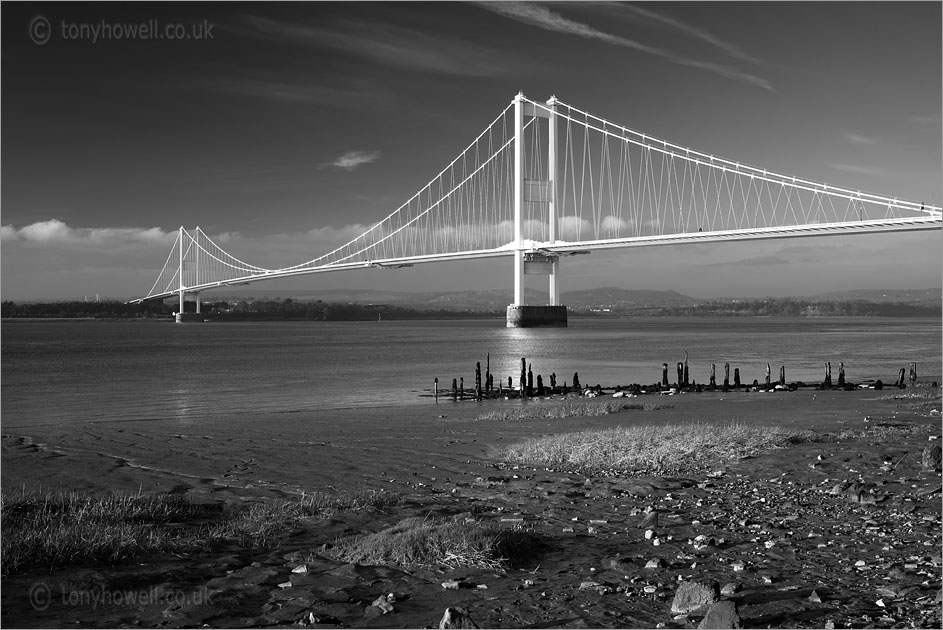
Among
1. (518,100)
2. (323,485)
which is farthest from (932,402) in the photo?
(518,100)

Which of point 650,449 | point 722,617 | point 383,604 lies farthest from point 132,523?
point 650,449

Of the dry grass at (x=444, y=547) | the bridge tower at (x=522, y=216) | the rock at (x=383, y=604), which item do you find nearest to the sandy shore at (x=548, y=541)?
the rock at (x=383, y=604)

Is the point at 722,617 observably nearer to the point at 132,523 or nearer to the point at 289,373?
the point at 132,523

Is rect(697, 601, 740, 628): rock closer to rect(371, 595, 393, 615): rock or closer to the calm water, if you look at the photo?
rect(371, 595, 393, 615): rock

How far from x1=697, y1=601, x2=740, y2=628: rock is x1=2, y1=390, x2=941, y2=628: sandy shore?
0.66 feet

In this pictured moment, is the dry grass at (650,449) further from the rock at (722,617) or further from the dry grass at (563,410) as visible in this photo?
the dry grass at (563,410)

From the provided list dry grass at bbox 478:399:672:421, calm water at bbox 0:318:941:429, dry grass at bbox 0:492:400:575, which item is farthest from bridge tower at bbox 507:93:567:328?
dry grass at bbox 0:492:400:575

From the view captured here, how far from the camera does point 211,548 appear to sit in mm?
6324

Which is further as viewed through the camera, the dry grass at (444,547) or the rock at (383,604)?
the dry grass at (444,547)

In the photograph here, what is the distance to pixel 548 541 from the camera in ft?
21.4

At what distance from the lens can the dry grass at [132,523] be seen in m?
5.89

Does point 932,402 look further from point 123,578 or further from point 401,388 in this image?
point 123,578

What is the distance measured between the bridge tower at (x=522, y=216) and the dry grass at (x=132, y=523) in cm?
7962

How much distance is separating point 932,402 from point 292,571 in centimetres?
1875
